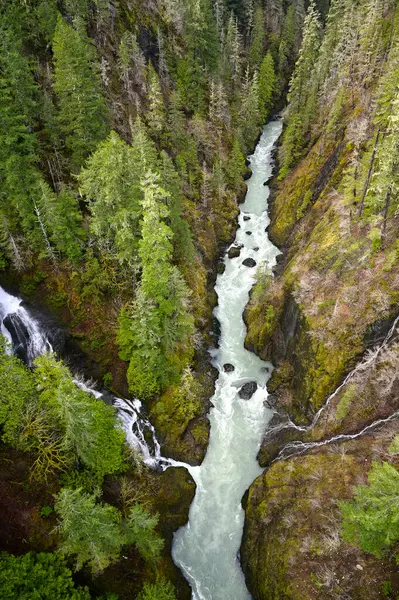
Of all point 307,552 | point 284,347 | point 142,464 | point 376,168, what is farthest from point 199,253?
point 307,552

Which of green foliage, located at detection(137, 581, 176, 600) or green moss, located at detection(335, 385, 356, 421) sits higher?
green moss, located at detection(335, 385, 356, 421)

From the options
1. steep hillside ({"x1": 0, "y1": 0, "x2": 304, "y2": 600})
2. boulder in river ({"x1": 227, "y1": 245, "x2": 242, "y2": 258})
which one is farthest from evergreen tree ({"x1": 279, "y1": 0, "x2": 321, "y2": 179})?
boulder in river ({"x1": 227, "y1": 245, "x2": 242, "y2": 258})

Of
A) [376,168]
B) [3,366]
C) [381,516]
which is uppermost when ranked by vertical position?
[376,168]

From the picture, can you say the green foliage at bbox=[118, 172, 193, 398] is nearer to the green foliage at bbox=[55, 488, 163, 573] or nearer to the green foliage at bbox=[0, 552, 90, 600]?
the green foliage at bbox=[55, 488, 163, 573]

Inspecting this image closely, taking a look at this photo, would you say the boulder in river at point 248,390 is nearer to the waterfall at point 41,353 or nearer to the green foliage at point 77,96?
the waterfall at point 41,353

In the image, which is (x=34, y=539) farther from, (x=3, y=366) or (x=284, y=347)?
(x=284, y=347)

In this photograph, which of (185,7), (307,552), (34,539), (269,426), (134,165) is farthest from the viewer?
(185,7)
